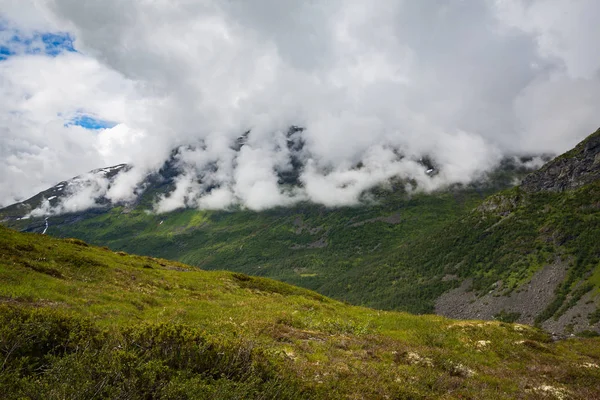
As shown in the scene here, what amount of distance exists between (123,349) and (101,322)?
346 inches

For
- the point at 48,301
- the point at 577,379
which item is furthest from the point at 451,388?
the point at 48,301

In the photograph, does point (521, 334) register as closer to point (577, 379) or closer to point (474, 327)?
point (474, 327)

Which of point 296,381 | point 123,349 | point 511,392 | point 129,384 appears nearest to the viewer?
point 129,384

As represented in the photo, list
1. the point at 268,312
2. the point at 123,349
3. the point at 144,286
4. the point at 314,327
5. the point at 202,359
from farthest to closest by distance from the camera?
the point at 144,286
the point at 268,312
the point at 314,327
the point at 202,359
the point at 123,349

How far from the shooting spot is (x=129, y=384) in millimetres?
7320

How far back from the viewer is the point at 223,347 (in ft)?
34.0

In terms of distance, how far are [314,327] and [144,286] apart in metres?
15.8

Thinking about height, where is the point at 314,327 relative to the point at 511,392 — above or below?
above

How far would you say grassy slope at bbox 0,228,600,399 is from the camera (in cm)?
794

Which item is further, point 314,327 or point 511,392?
point 314,327

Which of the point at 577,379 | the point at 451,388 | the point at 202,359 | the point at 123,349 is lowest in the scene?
the point at 577,379

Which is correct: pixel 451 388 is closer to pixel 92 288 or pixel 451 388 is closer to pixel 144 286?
pixel 92 288

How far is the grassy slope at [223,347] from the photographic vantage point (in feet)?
26.1

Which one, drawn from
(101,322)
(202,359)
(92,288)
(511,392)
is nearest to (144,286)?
(92,288)
